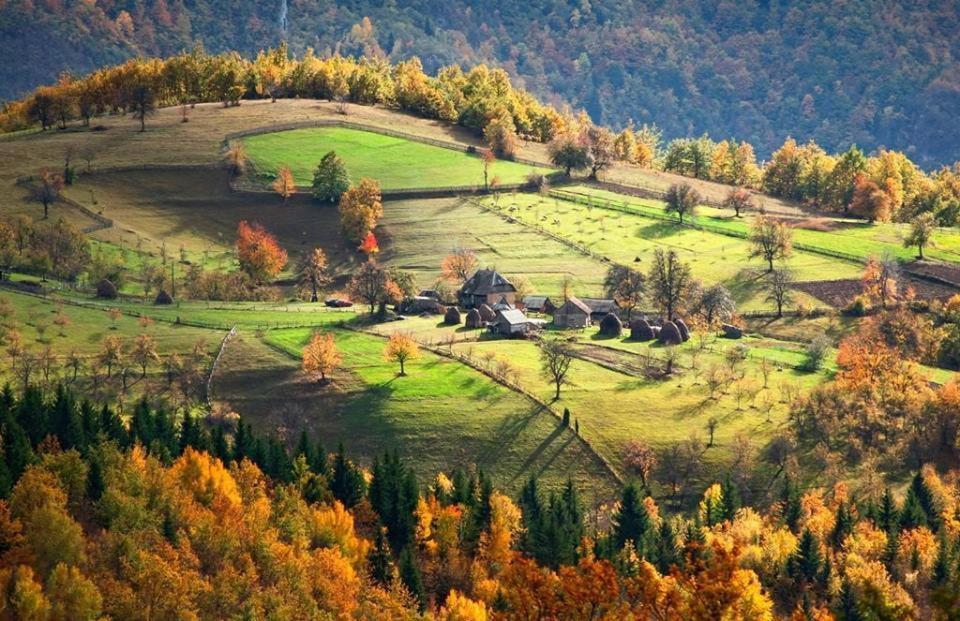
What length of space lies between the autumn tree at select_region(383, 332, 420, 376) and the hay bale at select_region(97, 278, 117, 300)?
132ft

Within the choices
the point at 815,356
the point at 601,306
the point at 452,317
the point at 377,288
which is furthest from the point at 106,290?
the point at 815,356

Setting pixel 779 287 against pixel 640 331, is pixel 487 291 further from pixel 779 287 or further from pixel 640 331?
pixel 779 287

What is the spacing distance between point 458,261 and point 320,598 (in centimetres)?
9097

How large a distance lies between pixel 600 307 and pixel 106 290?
57445 millimetres

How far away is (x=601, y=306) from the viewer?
607 feet

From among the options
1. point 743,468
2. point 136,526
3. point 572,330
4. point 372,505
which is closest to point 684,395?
point 743,468

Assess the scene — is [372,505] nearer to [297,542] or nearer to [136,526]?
[297,542]

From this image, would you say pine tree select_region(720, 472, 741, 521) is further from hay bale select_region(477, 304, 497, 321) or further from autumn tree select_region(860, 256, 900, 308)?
autumn tree select_region(860, 256, 900, 308)

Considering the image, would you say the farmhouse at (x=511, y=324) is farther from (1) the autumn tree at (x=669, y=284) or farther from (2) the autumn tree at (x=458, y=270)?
(2) the autumn tree at (x=458, y=270)

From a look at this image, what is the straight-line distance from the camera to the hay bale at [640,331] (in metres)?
175

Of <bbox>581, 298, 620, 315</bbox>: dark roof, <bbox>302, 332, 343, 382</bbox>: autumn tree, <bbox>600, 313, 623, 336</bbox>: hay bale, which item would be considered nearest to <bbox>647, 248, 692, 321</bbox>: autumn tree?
<bbox>581, 298, 620, 315</bbox>: dark roof

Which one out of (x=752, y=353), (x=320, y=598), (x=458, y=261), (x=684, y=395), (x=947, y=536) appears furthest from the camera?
(x=458, y=261)

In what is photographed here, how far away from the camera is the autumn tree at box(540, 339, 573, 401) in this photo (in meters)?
154

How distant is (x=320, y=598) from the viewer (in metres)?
113
